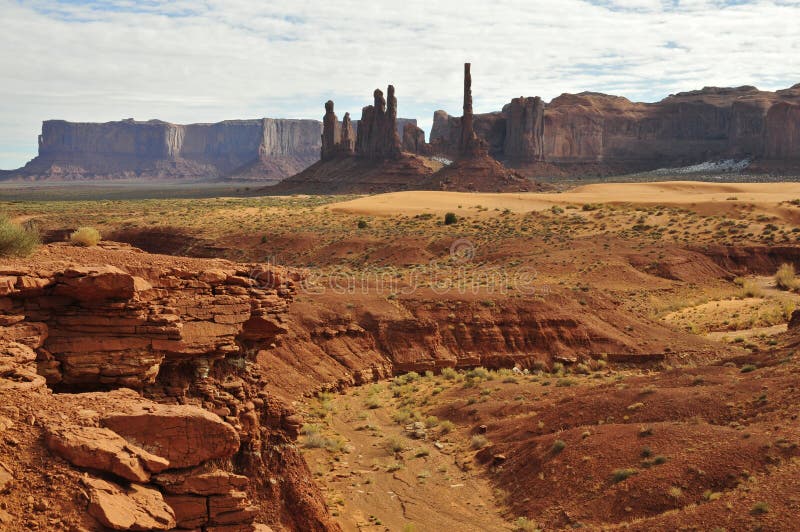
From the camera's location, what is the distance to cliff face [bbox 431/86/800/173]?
16112 centimetres

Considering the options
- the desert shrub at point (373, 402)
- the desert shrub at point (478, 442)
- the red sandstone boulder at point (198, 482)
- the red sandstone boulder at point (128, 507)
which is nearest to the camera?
the red sandstone boulder at point (128, 507)

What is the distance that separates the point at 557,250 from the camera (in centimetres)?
4850

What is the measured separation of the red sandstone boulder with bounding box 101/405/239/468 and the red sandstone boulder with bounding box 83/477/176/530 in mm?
572

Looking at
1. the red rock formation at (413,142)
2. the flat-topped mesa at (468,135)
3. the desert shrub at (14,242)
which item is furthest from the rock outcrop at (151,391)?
the red rock formation at (413,142)

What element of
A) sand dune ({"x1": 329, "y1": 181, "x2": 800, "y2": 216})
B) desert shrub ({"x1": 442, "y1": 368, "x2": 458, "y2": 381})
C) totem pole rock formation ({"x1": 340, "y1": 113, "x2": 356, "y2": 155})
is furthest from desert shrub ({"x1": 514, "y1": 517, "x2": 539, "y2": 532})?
totem pole rock formation ({"x1": 340, "y1": 113, "x2": 356, "y2": 155})

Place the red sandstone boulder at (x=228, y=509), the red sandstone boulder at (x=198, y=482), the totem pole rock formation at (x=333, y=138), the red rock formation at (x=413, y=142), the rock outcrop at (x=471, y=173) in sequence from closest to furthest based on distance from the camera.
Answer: the red sandstone boulder at (x=198, y=482)
the red sandstone boulder at (x=228, y=509)
the rock outcrop at (x=471, y=173)
the totem pole rock formation at (x=333, y=138)
the red rock formation at (x=413, y=142)

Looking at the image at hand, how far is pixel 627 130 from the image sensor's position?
602 feet

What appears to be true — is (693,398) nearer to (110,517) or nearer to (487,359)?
(487,359)

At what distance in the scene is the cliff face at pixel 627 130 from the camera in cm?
16112

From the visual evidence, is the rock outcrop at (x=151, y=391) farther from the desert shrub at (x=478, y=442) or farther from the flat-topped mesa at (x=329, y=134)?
the flat-topped mesa at (x=329, y=134)

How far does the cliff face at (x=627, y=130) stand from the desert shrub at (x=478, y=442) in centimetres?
13242

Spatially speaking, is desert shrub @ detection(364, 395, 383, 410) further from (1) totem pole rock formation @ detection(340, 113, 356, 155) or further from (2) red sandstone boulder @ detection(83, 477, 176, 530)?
(1) totem pole rock formation @ detection(340, 113, 356, 155)

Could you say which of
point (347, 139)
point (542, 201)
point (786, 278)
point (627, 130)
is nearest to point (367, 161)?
point (347, 139)

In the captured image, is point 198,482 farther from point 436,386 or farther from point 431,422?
point 436,386
